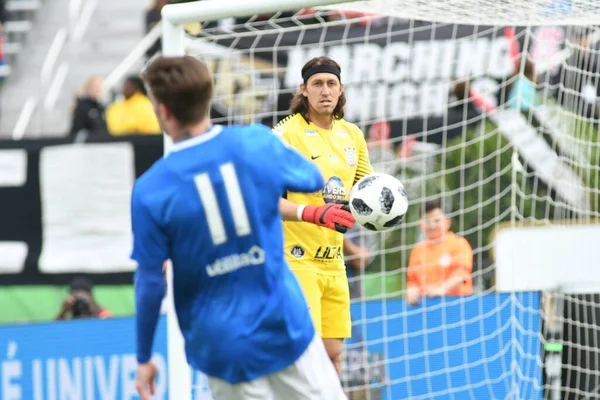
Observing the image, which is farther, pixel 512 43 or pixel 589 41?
pixel 512 43

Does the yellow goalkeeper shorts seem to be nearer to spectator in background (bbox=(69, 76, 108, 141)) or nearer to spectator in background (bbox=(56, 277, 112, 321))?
spectator in background (bbox=(56, 277, 112, 321))

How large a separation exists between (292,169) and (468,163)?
17.6 ft

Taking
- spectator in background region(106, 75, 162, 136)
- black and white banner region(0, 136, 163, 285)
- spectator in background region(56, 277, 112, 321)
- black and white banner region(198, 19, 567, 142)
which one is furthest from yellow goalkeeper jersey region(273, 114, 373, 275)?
spectator in background region(106, 75, 162, 136)

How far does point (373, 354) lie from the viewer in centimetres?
774

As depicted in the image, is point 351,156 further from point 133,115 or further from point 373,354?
point 133,115

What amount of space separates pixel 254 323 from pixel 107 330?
13.3ft

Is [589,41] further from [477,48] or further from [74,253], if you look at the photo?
[74,253]

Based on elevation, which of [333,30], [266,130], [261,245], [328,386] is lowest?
[328,386]

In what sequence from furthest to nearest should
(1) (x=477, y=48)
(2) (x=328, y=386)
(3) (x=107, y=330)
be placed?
(1) (x=477, y=48)
(3) (x=107, y=330)
(2) (x=328, y=386)

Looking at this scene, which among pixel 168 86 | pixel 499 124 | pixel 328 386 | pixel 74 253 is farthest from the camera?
pixel 74 253

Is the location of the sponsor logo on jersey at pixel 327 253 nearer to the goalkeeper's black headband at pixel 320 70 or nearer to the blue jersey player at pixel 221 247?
the goalkeeper's black headband at pixel 320 70

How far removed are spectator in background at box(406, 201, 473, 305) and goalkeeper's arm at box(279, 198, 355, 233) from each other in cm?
363

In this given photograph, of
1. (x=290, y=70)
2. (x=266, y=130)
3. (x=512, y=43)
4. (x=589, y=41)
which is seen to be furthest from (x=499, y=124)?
(x=266, y=130)

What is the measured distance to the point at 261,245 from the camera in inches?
151
